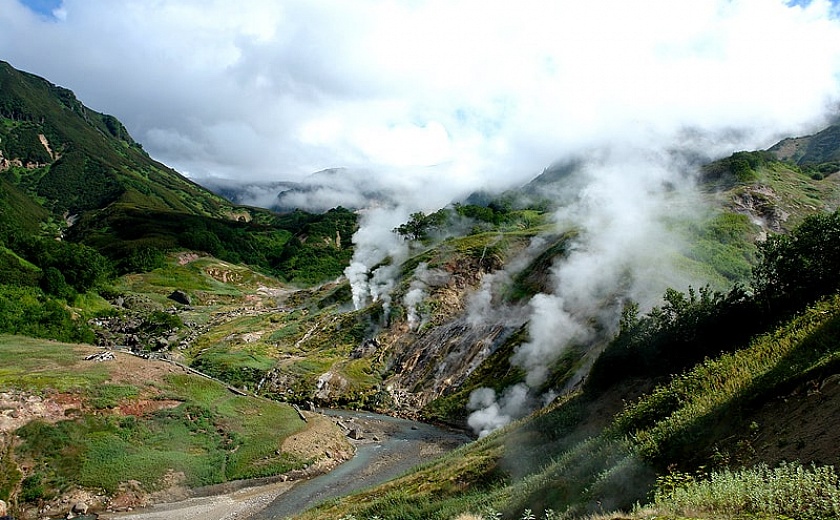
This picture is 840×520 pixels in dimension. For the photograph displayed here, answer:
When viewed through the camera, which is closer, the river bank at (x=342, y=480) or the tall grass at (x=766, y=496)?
the tall grass at (x=766, y=496)

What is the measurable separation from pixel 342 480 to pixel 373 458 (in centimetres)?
585

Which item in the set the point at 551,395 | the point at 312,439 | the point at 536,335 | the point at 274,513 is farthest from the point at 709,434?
the point at 536,335

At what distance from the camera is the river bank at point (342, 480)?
114ft

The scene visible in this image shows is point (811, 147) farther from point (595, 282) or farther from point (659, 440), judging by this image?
point (659, 440)

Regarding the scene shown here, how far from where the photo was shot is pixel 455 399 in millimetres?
60719

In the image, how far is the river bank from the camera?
3466 centimetres

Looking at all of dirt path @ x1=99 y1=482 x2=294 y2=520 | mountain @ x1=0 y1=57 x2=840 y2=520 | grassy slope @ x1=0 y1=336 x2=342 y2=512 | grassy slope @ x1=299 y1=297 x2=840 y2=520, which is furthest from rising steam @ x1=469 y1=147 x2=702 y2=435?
grassy slope @ x1=299 y1=297 x2=840 y2=520

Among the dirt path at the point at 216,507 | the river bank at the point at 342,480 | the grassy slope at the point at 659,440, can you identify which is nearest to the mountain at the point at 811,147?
the river bank at the point at 342,480

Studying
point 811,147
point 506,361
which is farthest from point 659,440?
point 811,147

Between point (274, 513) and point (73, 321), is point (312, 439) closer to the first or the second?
point (274, 513)

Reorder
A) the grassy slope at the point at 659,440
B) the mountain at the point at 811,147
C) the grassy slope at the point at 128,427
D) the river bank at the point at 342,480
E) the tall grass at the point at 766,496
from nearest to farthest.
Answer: the tall grass at the point at 766,496 → the grassy slope at the point at 659,440 → the river bank at the point at 342,480 → the grassy slope at the point at 128,427 → the mountain at the point at 811,147

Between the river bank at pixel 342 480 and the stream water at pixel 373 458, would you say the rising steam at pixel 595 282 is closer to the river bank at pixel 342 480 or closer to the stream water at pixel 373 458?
the stream water at pixel 373 458

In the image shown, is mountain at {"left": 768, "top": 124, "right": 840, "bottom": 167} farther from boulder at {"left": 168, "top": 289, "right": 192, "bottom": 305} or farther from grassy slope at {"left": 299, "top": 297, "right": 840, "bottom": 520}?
boulder at {"left": 168, "top": 289, "right": 192, "bottom": 305}

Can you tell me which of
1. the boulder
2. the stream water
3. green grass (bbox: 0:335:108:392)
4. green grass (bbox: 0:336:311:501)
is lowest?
the stream water
